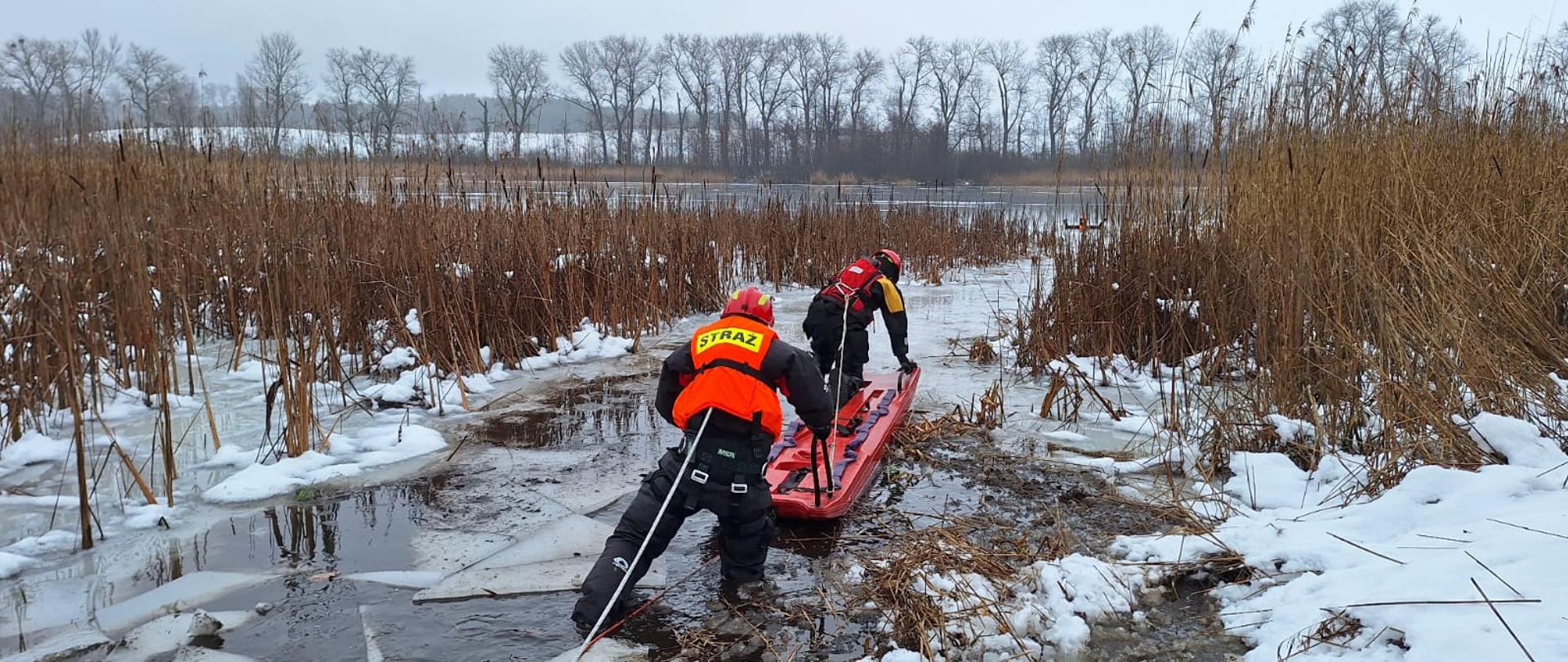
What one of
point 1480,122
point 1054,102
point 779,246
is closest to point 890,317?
point 1480,122

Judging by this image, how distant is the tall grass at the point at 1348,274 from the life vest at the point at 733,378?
2.60 metres

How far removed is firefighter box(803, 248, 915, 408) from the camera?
6398 mm

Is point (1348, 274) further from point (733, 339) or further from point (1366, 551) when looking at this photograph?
point (733, 339)

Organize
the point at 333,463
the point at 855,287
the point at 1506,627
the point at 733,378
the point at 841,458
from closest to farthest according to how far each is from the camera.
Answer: the point at 1506,627, the point at 733,378, the point at 841,458, the point at 333,463, the point at 855,287

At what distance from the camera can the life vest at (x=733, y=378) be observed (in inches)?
138

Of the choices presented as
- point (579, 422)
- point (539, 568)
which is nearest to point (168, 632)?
point (539, 568)

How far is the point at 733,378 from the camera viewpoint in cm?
354

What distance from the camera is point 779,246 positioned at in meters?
13.1

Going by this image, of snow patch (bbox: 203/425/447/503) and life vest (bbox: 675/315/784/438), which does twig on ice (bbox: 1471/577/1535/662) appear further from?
snow patch (bbox: 203/425/447/503)

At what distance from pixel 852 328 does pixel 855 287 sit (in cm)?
29

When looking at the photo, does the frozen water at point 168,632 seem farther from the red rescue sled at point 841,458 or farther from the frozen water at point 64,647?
the red rescue sled at point 841,458

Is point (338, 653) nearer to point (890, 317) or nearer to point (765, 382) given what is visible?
point (765, 382)

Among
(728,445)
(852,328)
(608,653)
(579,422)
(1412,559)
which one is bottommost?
(608,653)

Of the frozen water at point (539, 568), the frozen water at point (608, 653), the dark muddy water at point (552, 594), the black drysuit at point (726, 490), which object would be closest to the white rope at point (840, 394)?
the dark muddy water at point (552, 594)
